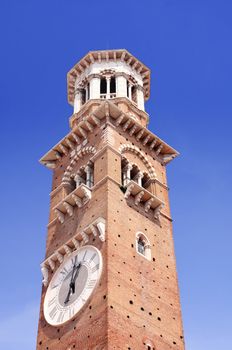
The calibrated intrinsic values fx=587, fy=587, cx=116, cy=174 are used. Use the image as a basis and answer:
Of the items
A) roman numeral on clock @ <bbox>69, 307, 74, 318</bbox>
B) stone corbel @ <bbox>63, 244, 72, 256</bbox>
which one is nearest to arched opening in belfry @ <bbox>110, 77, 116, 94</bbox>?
stone corbel @ <bbox>63, 244, 72, 256</bbox>

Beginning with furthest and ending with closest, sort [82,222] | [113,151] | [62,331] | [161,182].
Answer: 1. [161,182]
2. [113,151]
3. [82,222]
4. [62,331]

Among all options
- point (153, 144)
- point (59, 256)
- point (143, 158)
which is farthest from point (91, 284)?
point (153, 144)

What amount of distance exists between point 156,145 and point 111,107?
10.0ft

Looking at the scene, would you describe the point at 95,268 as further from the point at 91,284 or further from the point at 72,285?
the point at 72,285

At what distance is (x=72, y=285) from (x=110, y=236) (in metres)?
2.22

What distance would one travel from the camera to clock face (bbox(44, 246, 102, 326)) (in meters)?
19.8

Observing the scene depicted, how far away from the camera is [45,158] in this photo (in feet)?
91.3

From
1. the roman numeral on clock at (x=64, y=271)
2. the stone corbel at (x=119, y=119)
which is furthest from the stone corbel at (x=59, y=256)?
the stone corbel at (x=119, y=119)

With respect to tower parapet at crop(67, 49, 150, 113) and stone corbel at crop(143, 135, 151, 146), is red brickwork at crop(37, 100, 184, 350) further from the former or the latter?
tower parapet at crop(67, 49, 150, 113)

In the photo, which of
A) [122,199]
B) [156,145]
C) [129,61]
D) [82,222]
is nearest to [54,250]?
[82,222]

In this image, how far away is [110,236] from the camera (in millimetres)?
20500

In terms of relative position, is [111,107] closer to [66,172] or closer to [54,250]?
[66,172]

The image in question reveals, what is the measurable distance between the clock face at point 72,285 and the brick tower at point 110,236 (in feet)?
0.14

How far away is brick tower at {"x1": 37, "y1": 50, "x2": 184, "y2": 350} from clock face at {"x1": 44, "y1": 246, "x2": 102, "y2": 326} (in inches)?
1.7
